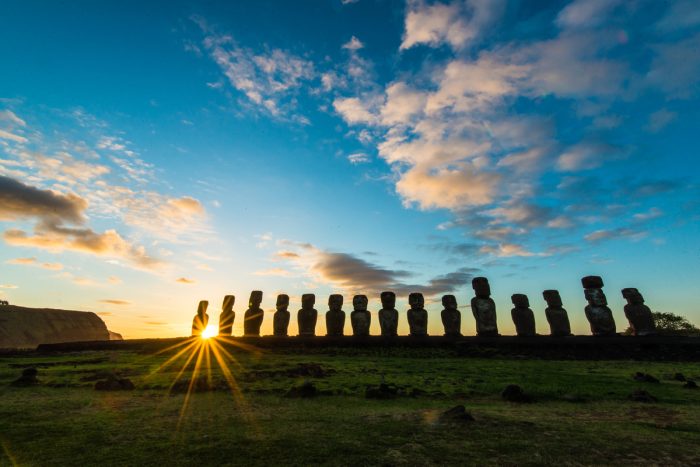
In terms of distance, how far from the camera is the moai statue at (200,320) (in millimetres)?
21094

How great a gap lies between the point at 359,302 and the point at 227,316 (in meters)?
7.82

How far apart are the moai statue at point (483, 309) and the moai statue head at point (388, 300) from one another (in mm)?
3529

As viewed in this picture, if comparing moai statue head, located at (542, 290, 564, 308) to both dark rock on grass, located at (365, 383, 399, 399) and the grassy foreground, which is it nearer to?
the grassy foreground

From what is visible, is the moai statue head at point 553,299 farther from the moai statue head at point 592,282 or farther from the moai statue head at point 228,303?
the moai statue head at point 228,303

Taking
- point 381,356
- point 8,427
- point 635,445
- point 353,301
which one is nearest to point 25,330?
point 353,301

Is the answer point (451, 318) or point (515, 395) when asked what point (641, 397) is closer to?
point (515, 395)

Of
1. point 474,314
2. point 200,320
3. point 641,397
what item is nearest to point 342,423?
point 641,397

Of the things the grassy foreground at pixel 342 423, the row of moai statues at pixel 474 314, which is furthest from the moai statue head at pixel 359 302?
the grassy foreground at pixel 342 423

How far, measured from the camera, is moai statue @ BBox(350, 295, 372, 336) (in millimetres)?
17312

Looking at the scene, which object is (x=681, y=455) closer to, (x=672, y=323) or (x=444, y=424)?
(x=444, y=424)

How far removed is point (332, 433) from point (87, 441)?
226cm

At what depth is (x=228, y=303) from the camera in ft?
69.1

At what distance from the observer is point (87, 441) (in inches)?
135

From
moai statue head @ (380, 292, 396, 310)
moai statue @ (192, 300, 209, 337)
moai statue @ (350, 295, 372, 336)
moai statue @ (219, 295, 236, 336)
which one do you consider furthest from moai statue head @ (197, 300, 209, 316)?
moai statue head @ (380, 292, 396, 310)
